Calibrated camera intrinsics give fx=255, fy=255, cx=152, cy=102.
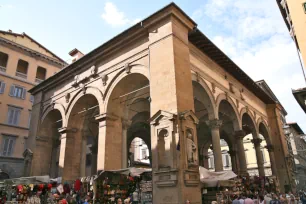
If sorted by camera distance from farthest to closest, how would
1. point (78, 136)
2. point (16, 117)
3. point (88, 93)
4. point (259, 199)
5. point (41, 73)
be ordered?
point (41, 73)
point (16, 117)
point (78, 136)
point (88, 93)
point (259, 199)

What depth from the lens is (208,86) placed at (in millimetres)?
13477

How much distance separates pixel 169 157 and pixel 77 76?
8.77 m

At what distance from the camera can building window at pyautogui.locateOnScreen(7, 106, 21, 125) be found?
22242 mm

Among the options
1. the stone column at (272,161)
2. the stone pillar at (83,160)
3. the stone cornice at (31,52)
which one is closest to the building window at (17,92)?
the stone cornice at (31,52)

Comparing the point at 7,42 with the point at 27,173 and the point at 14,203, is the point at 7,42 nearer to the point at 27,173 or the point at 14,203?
the point at 27,173

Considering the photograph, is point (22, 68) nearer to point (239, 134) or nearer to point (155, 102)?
point (155, 102)

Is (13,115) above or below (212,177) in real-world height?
above

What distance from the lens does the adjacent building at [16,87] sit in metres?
21.5

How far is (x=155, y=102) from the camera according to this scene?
1057 centimetres

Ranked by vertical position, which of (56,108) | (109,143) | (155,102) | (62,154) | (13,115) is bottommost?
(62,154)

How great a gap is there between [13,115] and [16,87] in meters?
2.64

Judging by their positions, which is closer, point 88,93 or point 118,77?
point 118,77

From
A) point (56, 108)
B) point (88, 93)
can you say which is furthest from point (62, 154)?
point (88, 93)

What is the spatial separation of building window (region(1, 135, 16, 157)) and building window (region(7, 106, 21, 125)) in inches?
53.1
